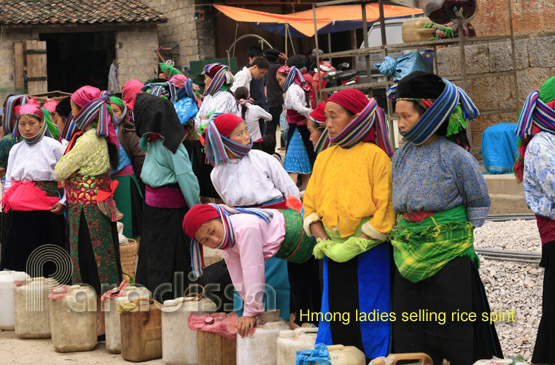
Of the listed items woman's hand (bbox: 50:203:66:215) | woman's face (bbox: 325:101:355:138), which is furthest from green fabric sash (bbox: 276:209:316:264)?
woman's hand (bbox: 50:203:66:215)

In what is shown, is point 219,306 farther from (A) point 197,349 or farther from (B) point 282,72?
(B) point 282,72

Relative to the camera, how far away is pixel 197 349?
5.26 metres

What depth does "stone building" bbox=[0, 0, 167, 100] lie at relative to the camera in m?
21.3

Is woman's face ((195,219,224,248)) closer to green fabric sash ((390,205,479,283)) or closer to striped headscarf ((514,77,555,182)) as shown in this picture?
green fabric sash ((390,205,479,283))

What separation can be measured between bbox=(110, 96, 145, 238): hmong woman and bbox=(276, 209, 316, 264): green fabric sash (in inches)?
104

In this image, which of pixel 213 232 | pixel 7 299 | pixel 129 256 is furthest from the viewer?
pixel 129 256

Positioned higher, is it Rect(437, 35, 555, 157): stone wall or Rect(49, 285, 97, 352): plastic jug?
Rect(437, 35, 555, 157): stone wall

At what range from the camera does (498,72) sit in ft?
32.8

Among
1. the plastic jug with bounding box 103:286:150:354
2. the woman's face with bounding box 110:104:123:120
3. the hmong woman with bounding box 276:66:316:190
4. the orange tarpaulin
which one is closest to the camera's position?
the plastic jug with bounding box 103:286:150:354

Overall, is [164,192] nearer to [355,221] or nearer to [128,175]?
[128,175]

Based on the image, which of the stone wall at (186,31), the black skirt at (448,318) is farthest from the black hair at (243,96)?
the stone wall at (186,31)

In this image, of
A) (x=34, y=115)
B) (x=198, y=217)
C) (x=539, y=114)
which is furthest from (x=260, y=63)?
(x=539, y=114)

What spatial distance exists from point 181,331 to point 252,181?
1002 millimetres

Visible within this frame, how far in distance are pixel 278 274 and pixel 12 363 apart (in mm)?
1937
